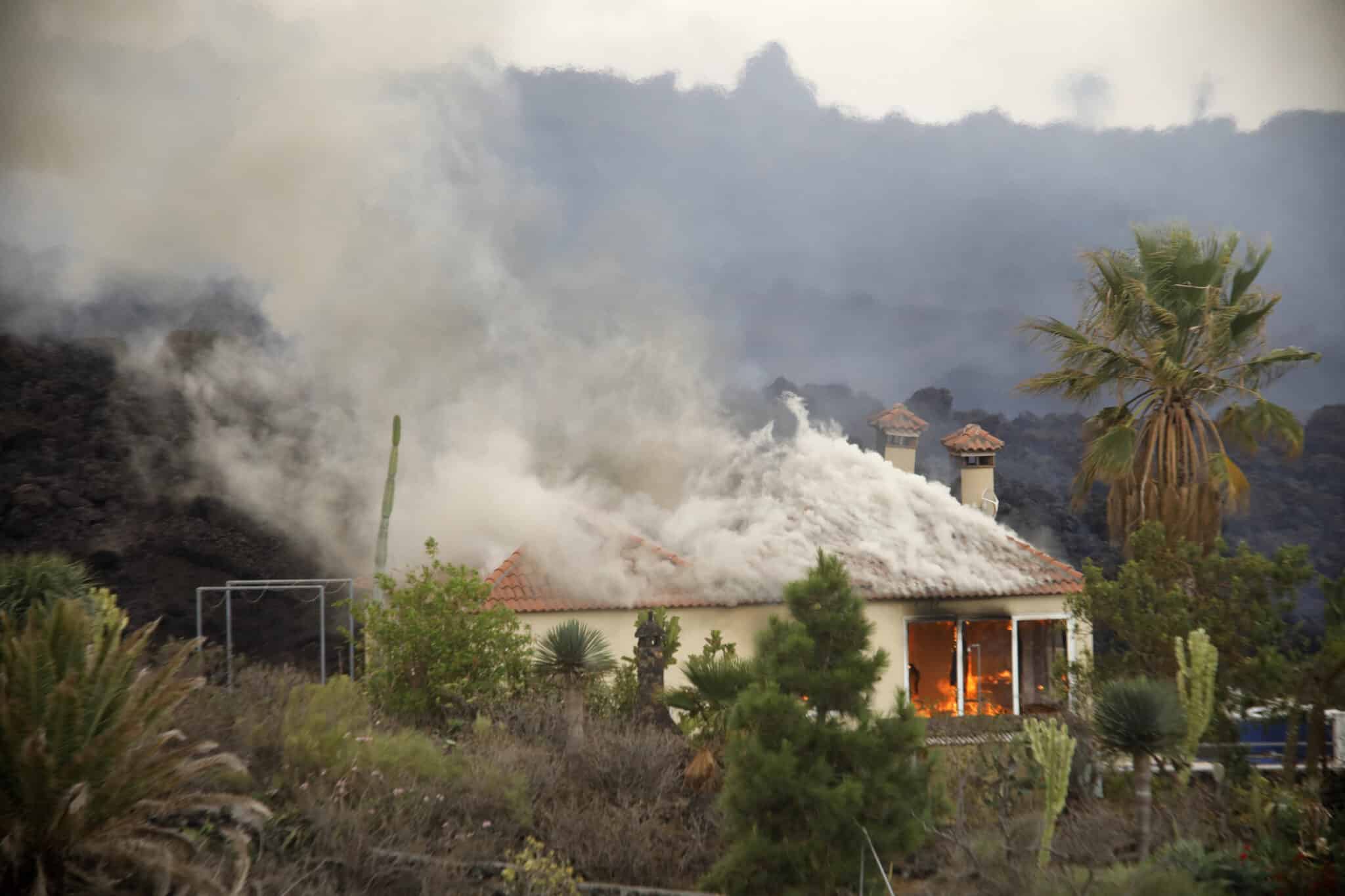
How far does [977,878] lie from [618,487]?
13593 mm

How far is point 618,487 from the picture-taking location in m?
19.5

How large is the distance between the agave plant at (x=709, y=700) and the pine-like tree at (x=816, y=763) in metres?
1.18

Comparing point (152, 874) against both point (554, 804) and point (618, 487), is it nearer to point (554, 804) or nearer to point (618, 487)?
point (554, 804)

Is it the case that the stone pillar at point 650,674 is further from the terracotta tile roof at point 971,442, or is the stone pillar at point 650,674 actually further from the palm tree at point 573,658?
the terracotta tile roof at point 971,442

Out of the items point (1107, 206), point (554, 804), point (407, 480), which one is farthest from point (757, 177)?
point (554, 804)

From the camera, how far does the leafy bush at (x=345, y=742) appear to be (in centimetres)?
676

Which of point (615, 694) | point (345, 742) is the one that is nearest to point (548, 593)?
point (615, 694)

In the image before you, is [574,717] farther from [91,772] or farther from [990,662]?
[990,662]

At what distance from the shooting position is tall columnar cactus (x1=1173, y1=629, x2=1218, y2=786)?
788 cm

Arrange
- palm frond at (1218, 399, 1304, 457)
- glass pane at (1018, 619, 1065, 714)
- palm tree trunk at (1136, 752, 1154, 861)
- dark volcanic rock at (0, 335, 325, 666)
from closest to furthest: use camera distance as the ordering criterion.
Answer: palm tree trunk at (1136, 752, 1154, 861), palm frond at (1218, 399, 1304, 457), glass pane at (1018, 619, 1065, 714), dark volcanic rock at (0, 335, 325, 666)

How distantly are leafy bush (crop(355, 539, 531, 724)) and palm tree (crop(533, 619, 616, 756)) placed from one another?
2.11ft

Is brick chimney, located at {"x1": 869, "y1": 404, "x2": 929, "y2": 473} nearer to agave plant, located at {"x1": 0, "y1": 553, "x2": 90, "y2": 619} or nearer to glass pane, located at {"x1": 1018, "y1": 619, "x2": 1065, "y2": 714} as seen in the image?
glass pane, located at {"x1": 1018, "y1": 619, "x2": 1065, "y2": 714}

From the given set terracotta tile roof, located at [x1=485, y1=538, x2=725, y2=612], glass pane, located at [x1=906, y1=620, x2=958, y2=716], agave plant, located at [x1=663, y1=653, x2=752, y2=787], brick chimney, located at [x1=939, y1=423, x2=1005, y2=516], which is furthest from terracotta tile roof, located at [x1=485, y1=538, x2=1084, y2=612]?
agave plant, located at [x1=663, y1=653, x2=752, y2=787]

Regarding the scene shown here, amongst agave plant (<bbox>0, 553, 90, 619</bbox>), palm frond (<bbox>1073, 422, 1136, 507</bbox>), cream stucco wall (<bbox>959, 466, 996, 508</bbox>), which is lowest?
agave plant (<bbox>0, 553, 90, 619</bbox>)
